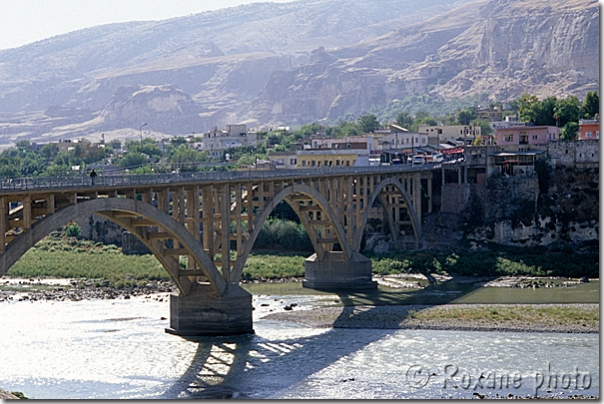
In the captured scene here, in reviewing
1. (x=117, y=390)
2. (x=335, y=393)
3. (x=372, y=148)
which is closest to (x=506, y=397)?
(x=335, y=393)

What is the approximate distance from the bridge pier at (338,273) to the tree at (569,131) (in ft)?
123

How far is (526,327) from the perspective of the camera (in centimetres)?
5888

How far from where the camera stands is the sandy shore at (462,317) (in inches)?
2330

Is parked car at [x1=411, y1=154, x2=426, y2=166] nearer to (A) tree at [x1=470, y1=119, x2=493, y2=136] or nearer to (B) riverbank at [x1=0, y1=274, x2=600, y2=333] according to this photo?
(B) riverbank at [x1=0, y1=274, x2=600, y2=333]

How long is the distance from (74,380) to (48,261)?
43043 mm

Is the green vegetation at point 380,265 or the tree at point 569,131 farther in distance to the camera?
the tree at point 569,131

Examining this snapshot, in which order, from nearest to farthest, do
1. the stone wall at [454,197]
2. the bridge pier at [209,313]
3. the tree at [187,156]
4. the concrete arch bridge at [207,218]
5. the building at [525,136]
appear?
the concrete arch bridge at [207,218], the bridge pier at [209,313], the stone wall at [454,197], the building at [525,136], the tree at [187,156]

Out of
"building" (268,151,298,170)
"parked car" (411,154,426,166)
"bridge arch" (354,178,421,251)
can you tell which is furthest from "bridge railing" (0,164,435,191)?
"building" (268,151,298,170)

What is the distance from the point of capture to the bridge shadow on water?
151 ft

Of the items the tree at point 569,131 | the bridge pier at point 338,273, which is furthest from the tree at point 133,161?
the bridge pier at point 338,273

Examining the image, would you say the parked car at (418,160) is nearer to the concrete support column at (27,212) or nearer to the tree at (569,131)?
the tree at (569,131)

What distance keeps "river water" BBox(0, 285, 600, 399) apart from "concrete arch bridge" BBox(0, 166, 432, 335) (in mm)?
2460

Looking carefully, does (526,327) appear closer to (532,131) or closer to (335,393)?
(335,393)

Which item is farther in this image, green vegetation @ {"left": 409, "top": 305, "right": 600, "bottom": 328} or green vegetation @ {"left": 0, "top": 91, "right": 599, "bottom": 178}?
green vegetation @ {"left": 0, "top": 91, "right": 599, "bottom": 178}
